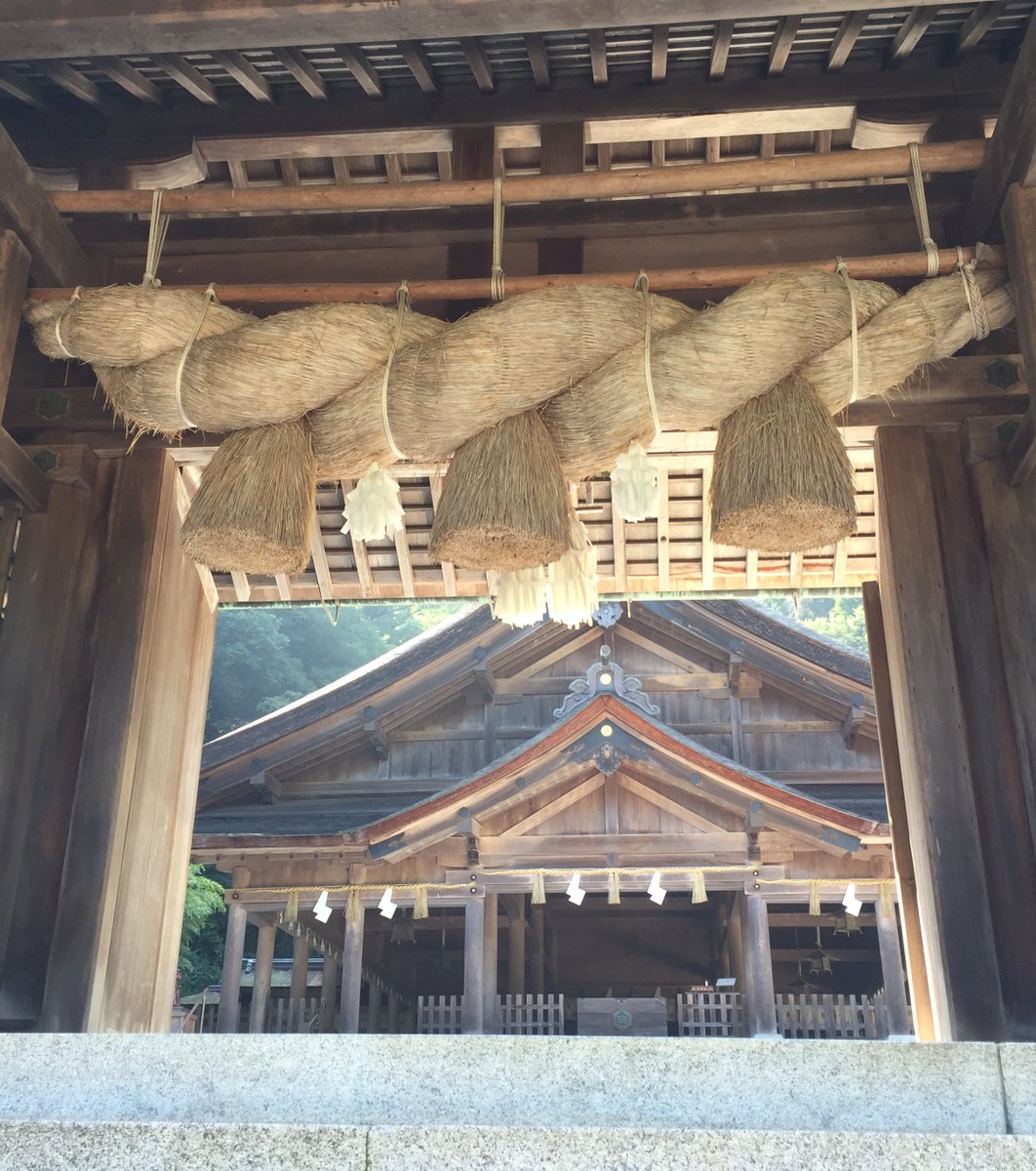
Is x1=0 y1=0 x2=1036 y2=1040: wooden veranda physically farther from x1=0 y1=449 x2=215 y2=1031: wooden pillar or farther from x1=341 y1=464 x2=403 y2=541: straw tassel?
x1=341 y1=464 x2=403 y2=541: straw tassel

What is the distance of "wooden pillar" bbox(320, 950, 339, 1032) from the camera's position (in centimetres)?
1185

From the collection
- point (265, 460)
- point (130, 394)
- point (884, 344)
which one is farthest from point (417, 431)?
point (884, 344)

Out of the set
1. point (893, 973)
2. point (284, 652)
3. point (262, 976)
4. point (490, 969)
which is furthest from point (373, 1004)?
point (284, 652)

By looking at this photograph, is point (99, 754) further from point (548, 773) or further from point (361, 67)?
point (548, 773)

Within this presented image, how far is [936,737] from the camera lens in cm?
362

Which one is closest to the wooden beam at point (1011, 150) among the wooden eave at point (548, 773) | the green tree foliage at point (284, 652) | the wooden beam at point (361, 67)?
the wooden beam at point (361, 67)

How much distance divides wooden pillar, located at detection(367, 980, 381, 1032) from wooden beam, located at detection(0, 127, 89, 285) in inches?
384

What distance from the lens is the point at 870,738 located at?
40.1 ft

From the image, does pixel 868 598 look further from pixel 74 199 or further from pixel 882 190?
pixel 74 199

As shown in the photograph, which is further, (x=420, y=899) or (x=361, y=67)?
(x=420, y=899)

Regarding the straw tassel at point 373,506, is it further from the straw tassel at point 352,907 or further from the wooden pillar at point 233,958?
the wooden pillar at point 233,958

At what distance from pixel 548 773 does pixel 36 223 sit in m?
7.37

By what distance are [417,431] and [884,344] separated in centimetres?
127

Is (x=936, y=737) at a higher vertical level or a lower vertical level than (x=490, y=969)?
higher
